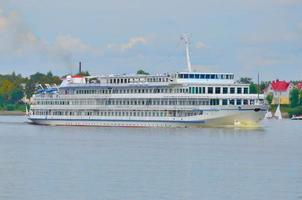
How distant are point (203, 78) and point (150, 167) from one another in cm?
5043

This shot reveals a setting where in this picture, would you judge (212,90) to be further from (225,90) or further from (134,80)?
(134,80)

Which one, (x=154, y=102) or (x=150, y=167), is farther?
(x=154, y=102)

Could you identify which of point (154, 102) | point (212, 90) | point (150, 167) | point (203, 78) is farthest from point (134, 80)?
point (150, 167)

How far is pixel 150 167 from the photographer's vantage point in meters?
62.2

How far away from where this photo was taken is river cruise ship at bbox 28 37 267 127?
109 metres

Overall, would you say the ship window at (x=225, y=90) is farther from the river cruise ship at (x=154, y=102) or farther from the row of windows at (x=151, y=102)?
the row of windows at (x=151, y=102)

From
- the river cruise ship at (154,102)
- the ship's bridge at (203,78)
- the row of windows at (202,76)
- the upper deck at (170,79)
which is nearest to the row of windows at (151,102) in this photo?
the river cruise ship at (154,102)

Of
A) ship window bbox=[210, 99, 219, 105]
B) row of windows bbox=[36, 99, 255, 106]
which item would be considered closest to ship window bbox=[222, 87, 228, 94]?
row of windows bbox=[36, 99, 255, 106]

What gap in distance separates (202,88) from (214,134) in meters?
11.9

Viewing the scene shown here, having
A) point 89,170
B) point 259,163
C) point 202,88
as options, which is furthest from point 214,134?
point 89,170

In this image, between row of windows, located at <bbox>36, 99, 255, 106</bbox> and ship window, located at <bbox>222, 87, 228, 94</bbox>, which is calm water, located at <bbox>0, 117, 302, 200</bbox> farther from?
ship window, located at <bbox>222, 87, 228, 94</bbox>

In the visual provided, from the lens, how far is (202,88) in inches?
4343

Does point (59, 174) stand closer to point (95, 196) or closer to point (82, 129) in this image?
point (95, 196)

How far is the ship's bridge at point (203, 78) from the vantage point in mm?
111188
